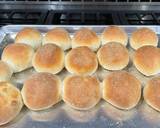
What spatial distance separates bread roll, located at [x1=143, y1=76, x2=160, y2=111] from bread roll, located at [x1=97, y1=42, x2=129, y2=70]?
160 millimetres

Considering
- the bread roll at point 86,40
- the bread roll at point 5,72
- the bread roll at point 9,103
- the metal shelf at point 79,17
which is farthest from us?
the metal shelf at point 79,17

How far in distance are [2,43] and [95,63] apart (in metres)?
0.46

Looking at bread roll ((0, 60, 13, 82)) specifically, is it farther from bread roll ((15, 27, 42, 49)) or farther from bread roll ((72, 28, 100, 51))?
bread roll ((72, 28, 100, 51))

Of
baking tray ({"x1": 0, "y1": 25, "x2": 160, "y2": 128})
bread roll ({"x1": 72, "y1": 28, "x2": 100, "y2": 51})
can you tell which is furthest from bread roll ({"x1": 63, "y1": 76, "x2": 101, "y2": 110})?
bread roll ({"x1": 72, "y1": 28, "x2": 100, "y2": 51})

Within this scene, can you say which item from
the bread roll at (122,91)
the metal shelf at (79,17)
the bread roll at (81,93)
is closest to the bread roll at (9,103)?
the bread roll at (81,93)

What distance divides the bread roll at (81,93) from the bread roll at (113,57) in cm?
15

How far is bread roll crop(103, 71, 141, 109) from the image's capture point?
3.22 ft

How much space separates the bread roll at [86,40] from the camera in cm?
125

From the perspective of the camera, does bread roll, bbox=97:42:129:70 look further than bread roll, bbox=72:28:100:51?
No

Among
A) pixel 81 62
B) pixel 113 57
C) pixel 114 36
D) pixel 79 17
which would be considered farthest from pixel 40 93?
pixel 79 17

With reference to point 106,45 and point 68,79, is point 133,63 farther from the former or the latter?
point 68,79

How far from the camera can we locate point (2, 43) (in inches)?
54.0

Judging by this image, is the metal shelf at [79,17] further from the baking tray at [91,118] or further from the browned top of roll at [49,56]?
the baking tray at [91,118]

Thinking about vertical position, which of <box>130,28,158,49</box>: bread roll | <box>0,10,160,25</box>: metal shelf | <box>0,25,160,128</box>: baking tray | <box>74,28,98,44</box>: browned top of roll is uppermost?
<box>74,28,98,44</box>: browned top of roll
